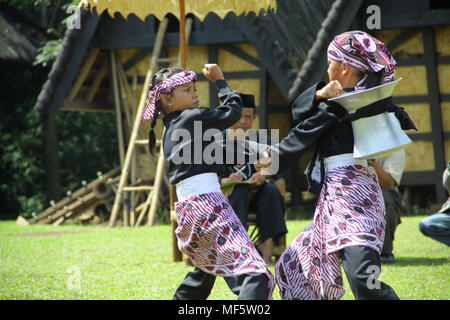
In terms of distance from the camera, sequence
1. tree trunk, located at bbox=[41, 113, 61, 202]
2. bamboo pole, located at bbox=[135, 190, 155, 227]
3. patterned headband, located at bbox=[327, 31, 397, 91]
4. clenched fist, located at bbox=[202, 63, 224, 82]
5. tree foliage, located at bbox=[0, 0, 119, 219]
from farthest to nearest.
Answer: tree trunk, located at bbox=[41, 113, 61, 202] < tree foliage, located at bbox=[0, 0, 119, 219] < bamboo pole, located at bbox=[135, 190, 155, 227] < clenched fist, located at bbox=[202, 63, 224, 82] < patterned headband, located at bbox=[327, 31, 397, 91]

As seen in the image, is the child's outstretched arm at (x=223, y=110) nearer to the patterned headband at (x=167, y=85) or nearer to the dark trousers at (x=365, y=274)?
the patterned headband at (x=167, y=85)

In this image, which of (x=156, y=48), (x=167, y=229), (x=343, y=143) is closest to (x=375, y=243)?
(x=343, y=143)

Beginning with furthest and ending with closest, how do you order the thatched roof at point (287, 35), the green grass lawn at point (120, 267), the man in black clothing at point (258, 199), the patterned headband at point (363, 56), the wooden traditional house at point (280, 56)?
the thatched roof at point (287, 35) < the wooden traditional house at point (280, 56) < the man in black clothing at point (258, 199) < the green grass lawn at point (120, 267) < the patterned headband at point (363, 56)

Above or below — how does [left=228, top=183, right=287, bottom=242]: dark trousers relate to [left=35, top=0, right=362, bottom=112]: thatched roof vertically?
below

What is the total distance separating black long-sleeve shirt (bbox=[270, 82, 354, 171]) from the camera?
3.09 metres

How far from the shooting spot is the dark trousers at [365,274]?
288cm

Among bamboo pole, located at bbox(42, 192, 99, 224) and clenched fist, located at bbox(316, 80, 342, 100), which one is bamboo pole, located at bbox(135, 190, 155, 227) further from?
clenched fist, located at bbox(316, 80, 342, 100)

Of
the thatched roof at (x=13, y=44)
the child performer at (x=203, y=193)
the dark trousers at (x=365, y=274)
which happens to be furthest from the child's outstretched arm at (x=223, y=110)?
the thatched roof at (x=13, y=44)

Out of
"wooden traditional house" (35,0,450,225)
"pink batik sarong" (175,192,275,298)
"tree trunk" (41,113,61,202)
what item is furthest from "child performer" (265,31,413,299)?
"tree trunk" (41,113,61,202)

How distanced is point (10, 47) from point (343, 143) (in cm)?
1016

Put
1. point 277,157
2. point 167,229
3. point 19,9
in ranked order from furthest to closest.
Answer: point 19,9
point 167,229
point 277,157

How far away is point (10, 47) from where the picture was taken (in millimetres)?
11891

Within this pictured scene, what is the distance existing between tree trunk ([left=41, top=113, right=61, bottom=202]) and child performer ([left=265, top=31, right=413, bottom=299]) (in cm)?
1037

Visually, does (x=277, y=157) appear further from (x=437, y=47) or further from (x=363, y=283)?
(x=437, y=47)
